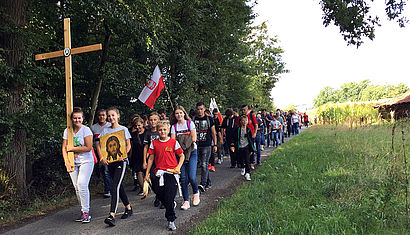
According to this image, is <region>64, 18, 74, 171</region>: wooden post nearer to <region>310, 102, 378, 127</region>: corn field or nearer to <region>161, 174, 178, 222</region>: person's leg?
<region>161, 174, 178, 222</region>: person's leg

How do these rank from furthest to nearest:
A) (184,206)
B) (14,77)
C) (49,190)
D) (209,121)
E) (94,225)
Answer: (49,190) < (209,121) < (14,77) < (184,206) < (94,225)

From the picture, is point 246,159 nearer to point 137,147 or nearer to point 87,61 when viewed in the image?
point 137,147

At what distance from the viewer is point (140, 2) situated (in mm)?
7164

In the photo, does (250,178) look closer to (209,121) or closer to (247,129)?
(247,129)

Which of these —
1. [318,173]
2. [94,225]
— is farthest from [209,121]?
[94,225]

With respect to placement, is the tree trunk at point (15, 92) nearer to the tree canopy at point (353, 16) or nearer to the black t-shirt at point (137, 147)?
the black t-shirt at point (137, 147)

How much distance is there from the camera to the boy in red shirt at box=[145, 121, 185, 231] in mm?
4363

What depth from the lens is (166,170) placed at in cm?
446

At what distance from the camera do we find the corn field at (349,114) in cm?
1884

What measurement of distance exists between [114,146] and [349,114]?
858 inches

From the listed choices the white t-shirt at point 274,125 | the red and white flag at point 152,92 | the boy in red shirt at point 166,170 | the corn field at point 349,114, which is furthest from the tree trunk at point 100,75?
the corn field at point 349,114

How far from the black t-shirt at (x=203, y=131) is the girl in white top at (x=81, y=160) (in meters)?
2.39

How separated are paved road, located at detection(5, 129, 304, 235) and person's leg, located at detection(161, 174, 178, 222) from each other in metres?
0.25

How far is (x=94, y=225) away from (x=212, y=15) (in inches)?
462
